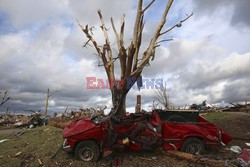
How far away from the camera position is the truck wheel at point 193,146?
8.16 metres

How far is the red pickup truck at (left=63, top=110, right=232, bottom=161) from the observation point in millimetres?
7684

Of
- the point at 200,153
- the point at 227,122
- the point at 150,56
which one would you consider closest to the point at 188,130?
the point at 200,153

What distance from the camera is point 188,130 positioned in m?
8.18

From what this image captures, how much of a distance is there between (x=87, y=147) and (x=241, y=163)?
14.4 ft

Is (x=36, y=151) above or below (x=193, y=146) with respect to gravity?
below

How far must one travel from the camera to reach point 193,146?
27.0 feet

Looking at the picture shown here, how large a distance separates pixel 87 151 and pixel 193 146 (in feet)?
11.0

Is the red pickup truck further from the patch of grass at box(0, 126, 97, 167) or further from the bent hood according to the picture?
the patch of grass at box(0, 126, 97, 167)

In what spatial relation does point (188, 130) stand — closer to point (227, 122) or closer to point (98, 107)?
point (227, 122)

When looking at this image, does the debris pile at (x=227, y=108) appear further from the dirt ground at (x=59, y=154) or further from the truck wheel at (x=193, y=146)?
the truck wheel at (x=193, y=146)

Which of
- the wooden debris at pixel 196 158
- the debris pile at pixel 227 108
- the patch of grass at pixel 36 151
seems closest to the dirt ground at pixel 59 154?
the patch of grass at pixel 36 151

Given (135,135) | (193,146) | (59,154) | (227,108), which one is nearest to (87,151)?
(59,154)

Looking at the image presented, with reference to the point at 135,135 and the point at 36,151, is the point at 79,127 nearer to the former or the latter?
the point at 135,135

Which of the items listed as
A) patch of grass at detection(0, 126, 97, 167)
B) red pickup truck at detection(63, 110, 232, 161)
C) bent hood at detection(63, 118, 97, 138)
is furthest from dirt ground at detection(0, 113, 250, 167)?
bent hood at detection(63, 118, 97, 138)
